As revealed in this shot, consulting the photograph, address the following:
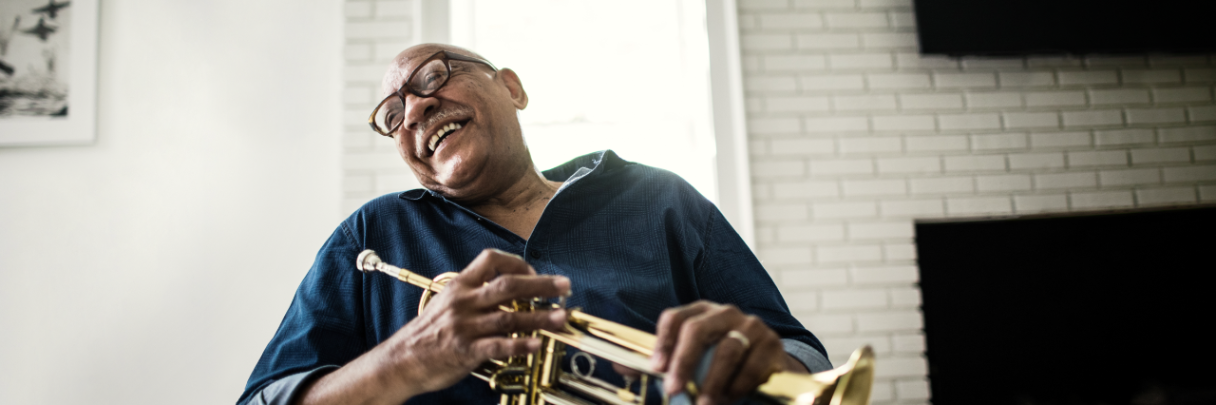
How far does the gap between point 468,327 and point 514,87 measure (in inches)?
34.9

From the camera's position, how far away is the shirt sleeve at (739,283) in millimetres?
1138

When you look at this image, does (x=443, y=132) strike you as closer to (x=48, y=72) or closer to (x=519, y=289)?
(x=519, y=289)

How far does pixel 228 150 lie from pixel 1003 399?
300cm

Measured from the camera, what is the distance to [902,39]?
2.34 metres

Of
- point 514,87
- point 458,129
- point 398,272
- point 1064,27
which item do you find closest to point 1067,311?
point 1064,27

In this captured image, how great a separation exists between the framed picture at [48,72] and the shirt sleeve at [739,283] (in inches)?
93.0

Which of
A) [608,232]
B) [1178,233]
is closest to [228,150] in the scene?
[608,232]

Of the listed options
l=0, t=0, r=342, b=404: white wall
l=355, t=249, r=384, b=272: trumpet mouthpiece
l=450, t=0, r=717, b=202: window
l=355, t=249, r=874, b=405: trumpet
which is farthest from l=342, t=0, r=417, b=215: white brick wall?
l=355, t=249, r=874, b=405: trumpet

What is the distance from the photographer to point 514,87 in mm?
1543

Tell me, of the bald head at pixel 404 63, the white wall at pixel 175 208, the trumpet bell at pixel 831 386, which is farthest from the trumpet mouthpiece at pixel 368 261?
the white wall at pixel 175 208

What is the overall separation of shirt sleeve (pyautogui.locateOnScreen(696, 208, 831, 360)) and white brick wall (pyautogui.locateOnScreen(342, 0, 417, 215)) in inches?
50.6

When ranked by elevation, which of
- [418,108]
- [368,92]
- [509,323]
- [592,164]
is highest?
[368,92]

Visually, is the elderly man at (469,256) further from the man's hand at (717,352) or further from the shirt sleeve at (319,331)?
the man's hand at (717,352)

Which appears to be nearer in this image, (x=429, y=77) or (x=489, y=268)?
(x=489, y=268)
